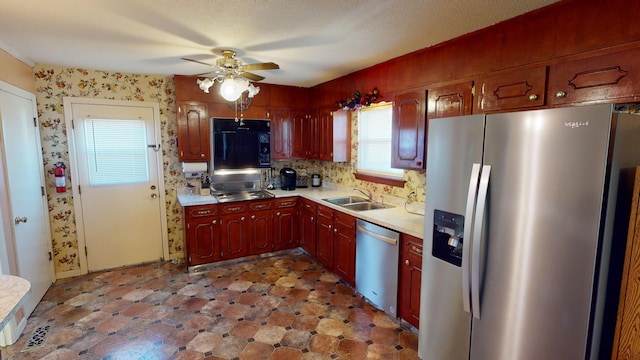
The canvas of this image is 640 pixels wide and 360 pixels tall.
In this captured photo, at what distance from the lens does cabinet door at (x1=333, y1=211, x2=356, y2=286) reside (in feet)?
10.3

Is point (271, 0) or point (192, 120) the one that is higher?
point (271, 0)

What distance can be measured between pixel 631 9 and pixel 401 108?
1.57m

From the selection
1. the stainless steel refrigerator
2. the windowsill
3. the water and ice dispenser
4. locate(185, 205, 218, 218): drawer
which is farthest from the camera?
locate(185, 205, 218, 218): drawer

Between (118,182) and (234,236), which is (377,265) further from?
(118,182)

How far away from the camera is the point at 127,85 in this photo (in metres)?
3.67

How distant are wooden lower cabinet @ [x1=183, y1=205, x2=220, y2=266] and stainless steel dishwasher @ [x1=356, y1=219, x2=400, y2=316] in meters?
1.82

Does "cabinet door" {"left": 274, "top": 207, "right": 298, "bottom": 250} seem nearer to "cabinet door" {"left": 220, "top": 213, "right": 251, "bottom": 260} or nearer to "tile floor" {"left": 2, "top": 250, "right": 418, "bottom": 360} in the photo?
"cabinet door" {"left": 220, "top": 213, "right": 251, "bottom": 260}

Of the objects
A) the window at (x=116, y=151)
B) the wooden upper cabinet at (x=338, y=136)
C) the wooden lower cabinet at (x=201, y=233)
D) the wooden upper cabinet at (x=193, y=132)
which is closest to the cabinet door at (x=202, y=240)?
the wooden lower cabinet at (x=201, y=233)

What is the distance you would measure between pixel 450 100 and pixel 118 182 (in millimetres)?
3814

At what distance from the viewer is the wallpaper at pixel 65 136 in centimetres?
332

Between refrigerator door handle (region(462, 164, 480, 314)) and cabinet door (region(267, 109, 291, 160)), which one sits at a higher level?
cabinet door (region(267, 109, 291, 160))

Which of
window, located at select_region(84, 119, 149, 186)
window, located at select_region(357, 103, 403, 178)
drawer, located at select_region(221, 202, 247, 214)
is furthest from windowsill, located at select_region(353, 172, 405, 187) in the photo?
window, located at select_region(84, 119, 149, 186)

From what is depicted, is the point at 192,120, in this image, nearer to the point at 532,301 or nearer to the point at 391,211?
the point at 391,211

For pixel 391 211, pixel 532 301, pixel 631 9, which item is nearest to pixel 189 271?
pixel 391 211
